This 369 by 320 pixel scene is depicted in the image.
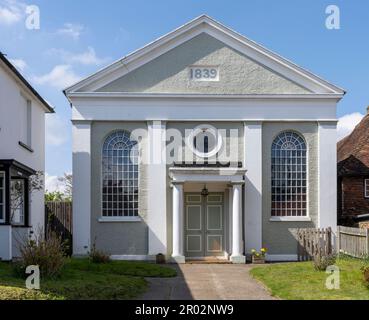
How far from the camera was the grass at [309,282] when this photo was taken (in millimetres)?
13188

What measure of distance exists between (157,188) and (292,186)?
18.0ft

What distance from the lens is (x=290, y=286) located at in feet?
48.4

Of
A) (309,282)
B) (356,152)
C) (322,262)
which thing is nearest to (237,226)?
(322,262)

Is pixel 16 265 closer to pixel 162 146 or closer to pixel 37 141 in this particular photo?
pixel 162 146

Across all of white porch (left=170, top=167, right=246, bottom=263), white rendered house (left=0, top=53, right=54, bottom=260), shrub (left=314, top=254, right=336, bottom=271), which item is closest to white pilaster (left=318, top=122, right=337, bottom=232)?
white porch (left=170, top=167, right=246, bottom=263)

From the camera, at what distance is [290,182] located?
23719 mm

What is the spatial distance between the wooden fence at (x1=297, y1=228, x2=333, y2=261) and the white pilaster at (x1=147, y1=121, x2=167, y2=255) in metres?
5.38

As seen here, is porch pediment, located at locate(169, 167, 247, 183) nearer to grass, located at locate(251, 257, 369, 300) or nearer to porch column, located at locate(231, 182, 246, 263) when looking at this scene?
porch column, located at locate(231, 182, 246, 263)

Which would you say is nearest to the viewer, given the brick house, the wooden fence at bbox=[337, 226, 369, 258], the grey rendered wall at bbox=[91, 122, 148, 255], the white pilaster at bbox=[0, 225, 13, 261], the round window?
the white pilaster at bbox=[0, 225, 13, 261]

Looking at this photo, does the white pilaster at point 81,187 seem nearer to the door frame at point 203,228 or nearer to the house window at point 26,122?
the house window at point 26,122

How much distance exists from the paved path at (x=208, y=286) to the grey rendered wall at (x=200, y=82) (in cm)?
741

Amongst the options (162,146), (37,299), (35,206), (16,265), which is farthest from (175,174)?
(37,299)

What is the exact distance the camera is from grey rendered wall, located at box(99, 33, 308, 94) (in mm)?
23609
